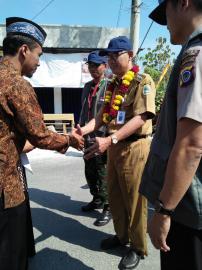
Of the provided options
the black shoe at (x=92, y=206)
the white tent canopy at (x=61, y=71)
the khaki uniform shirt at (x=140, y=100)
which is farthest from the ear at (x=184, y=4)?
the white tent canopy at (x=61, y=71)

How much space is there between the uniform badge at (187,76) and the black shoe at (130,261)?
2.10 meters

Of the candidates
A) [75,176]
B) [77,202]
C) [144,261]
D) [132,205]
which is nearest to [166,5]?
[132,205]

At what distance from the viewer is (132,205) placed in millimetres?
3066

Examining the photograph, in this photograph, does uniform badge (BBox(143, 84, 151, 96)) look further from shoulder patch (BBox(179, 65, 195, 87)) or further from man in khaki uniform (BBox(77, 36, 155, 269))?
shoulder patch (BBox(179, 65, 195, 87))

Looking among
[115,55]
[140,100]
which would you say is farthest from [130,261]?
[115,55]

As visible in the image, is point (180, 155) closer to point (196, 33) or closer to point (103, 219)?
point (196, 33)

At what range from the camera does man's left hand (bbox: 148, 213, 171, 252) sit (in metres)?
1.56

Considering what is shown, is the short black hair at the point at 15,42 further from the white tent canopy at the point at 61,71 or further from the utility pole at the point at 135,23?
the white tent canopy at the point at 61,71

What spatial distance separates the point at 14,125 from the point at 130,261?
1738mm

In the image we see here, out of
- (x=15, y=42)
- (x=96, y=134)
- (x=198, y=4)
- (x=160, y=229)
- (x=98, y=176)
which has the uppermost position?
(x=198, y=4)

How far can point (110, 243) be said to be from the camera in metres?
3.47

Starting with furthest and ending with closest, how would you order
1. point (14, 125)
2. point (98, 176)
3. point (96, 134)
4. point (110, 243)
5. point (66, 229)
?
1. point (98, 176)
2. point (96, 134)
3. point (66, 229)
4. point (110, 243)
5. point (14, 125)

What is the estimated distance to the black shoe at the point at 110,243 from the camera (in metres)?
3.46

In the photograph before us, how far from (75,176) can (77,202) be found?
1.41 meters
